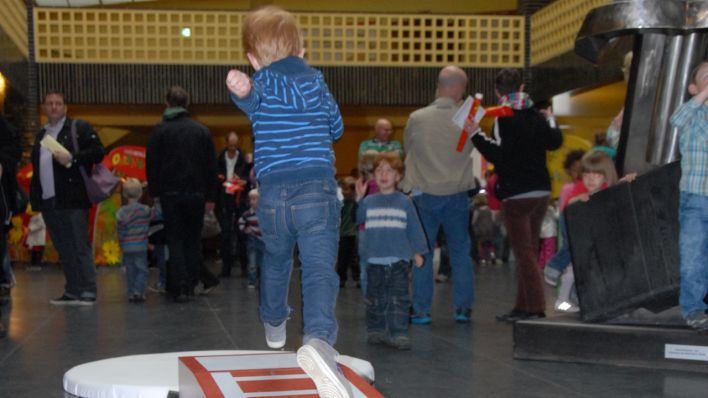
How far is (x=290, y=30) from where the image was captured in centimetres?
344

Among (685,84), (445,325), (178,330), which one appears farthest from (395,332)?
(685,84)

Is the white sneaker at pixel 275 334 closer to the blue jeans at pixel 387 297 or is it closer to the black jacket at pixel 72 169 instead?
the blue jeans at pixel 387 297

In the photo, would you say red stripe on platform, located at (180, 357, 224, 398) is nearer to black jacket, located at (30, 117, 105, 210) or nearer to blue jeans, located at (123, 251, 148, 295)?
black jacket, located at (30, 117, 105, 210)

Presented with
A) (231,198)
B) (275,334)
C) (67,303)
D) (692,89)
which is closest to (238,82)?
(275,334)

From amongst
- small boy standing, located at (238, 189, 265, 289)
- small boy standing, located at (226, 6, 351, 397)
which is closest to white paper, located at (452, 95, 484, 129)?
small boy standing, located at (226, 6, 351, 397)

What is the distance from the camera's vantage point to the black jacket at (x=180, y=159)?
7.73 metres

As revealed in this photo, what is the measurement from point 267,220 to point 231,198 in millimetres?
8133

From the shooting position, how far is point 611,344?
461cm

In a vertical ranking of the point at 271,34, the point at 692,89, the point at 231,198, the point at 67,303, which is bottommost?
the point at 67,303

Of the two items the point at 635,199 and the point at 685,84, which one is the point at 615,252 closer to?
the point at 635,199

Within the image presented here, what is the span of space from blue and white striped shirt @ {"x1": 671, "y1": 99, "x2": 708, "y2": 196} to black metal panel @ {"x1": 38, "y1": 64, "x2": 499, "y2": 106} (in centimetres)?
1140

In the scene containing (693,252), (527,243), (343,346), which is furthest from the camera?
(527,243)

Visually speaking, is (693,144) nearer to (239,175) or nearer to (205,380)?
(205,380)

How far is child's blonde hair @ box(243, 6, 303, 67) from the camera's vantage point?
11.2ft
